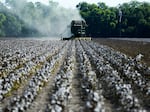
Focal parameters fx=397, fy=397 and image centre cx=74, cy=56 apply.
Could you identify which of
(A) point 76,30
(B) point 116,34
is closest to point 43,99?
(A) point 76,30

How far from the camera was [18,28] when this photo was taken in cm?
12612

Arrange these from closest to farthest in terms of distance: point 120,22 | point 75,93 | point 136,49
Result: point 75,93
point 136,49
point 120,22

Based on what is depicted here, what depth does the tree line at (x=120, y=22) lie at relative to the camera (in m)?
91.1

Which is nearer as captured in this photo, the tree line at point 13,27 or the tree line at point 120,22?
the tree line at point 120,22

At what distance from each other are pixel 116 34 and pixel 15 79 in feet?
283

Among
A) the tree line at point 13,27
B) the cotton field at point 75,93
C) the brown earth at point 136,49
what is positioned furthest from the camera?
the tree line at point 13,27

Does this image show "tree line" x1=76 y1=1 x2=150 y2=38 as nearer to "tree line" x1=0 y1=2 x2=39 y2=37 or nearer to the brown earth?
"tree line" x1=0 y1=2 x2=39 y2=37

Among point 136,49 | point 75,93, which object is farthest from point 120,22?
point 75,93

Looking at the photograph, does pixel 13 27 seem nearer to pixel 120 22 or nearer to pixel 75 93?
pixel 120 22

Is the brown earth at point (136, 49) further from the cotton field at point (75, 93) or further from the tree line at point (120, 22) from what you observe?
the tree line at point (120, 22)

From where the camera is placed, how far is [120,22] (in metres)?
94.9

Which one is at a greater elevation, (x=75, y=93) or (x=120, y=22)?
(x=120, y=22)

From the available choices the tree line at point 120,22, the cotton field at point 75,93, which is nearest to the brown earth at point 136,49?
the cotton field at point 75,93

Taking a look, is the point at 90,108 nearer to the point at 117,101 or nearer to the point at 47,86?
the point at 117,101
